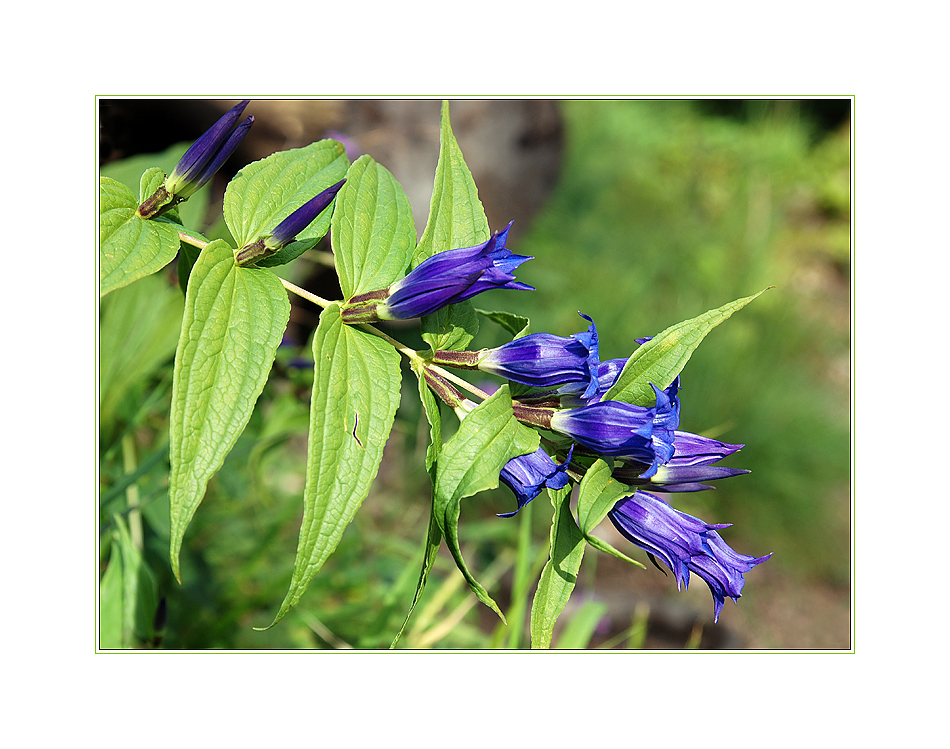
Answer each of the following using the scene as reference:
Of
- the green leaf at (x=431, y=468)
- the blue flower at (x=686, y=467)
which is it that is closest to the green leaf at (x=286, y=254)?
the green leaf at (x=431, y=468)

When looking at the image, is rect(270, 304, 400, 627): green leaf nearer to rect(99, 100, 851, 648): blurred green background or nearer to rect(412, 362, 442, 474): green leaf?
rect(412, 362, 442, 474): green leaf

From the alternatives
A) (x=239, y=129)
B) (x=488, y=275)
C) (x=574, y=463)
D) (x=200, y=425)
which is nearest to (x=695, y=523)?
(x=574, y=463)

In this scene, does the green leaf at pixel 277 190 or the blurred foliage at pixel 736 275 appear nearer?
the green leaf at pixel 277 190

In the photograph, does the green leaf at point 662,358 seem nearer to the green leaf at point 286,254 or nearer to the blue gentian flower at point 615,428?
the blue gentian flower at point 615,428

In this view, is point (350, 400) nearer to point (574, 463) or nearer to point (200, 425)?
point (200, 425)

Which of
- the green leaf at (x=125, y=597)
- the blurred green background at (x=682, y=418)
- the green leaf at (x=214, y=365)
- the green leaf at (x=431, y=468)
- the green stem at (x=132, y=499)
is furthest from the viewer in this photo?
the blurred green background at (x=682, y=418)

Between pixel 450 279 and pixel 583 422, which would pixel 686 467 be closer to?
pixel 583 422

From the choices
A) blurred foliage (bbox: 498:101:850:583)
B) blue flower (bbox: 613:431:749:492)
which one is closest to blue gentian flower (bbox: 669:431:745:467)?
blue flower (bbox: 613:431:749:492)

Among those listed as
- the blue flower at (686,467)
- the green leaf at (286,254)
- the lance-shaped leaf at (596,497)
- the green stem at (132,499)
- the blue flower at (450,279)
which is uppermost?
the green leaf at (286,254)
